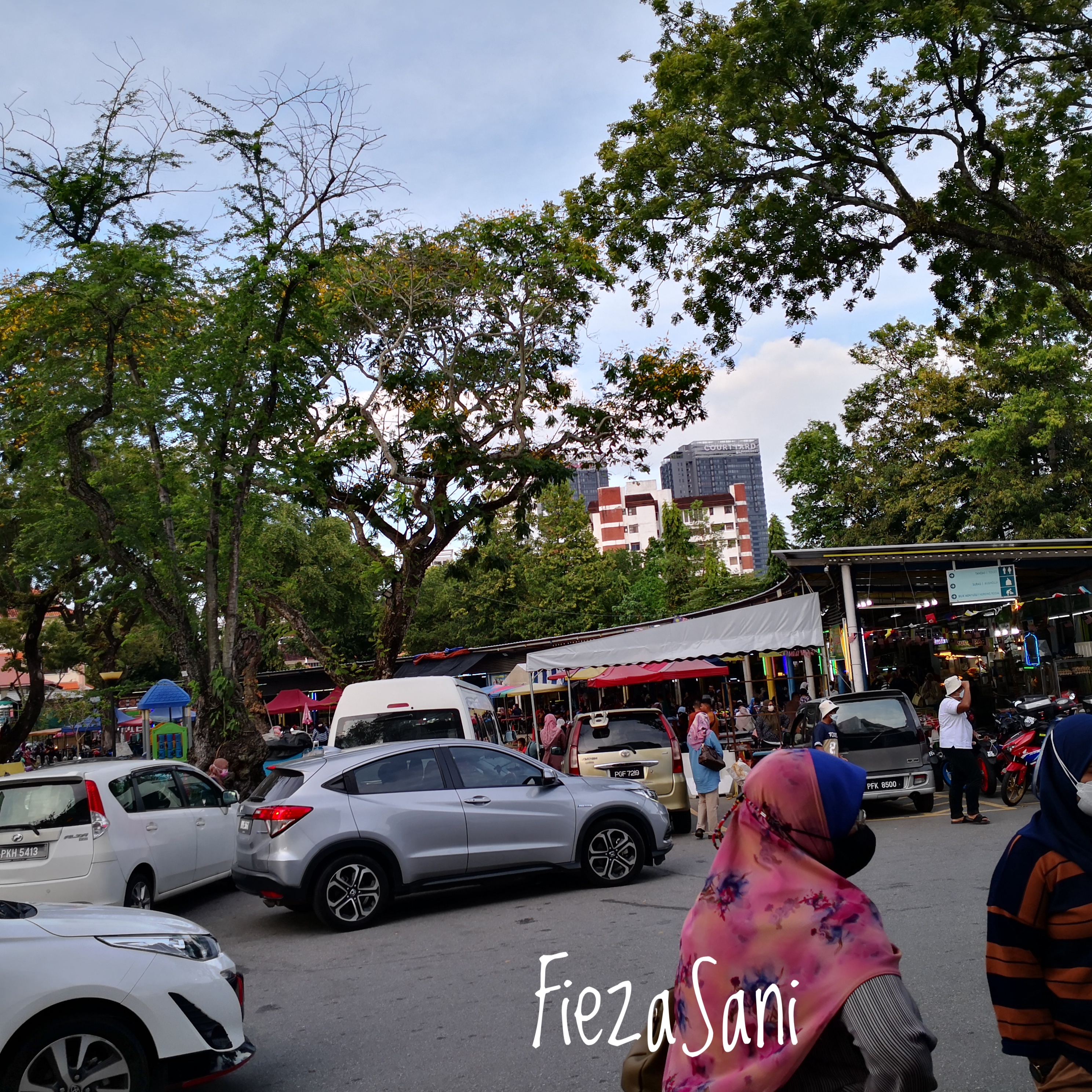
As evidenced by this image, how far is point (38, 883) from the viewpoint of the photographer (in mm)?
7965

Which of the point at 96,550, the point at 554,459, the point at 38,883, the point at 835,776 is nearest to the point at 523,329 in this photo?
the point at 554,459

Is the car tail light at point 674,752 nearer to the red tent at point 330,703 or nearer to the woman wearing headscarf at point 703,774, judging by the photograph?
the woman wearing headscarf at point 703,774

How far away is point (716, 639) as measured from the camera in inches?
736

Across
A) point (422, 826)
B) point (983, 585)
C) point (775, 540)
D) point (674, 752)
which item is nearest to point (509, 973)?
point (422, 826)

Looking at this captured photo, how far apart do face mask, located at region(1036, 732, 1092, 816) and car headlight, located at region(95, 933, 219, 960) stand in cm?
377

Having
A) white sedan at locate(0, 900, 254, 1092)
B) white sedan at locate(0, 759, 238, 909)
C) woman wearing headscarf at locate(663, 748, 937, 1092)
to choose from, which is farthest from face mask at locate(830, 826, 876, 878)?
white sedan at locate(0, 759, 238, 909)

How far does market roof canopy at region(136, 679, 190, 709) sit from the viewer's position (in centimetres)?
2111

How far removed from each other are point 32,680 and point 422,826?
1836 cm

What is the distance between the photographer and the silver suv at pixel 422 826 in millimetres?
8383

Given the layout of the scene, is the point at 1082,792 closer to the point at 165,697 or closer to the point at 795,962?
the point at 795,962

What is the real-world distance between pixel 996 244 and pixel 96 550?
1515cm

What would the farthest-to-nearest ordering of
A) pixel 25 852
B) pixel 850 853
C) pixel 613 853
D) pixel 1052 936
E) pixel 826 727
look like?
pixel 826 727, pixel 613 853, pixel 25 852, pixel 1052 936, pixel 850 853

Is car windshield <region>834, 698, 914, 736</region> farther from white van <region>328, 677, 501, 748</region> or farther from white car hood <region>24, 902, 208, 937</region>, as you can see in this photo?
white car hood <region>24, 902, 208, 937</region>

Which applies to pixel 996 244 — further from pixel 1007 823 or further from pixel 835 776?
pixel 835 776
